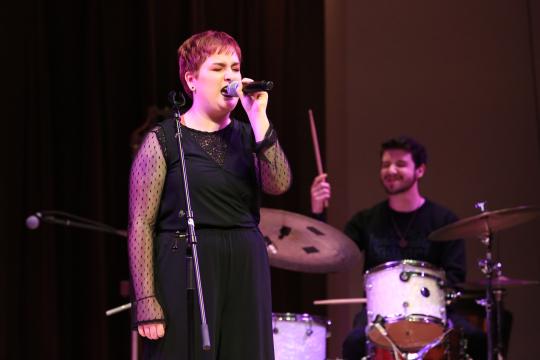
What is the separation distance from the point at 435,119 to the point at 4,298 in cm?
307

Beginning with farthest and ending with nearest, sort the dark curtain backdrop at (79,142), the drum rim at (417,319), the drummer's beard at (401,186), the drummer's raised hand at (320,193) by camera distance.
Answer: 1. the drummer's beard at (401,186)
2. the dark curtain backdrop at (79,142)
3. the drummer's raised hand at (320,193)
4. the drum rim at (417,319)

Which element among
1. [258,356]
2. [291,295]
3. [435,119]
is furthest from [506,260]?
[258,356]

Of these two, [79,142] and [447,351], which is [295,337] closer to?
[447,351]

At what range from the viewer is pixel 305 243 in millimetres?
4484

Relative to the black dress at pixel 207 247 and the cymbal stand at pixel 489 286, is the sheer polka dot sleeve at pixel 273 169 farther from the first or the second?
the cymbal stand at pixel 489 286

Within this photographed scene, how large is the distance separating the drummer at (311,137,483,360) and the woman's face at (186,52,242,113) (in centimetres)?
198

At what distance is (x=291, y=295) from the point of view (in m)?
5.63

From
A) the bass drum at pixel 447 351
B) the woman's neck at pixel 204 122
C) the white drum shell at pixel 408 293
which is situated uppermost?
the woman's neck at pixel 204 122

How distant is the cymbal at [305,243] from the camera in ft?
14.1

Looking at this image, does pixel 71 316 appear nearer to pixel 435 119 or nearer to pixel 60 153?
pixel 60 153

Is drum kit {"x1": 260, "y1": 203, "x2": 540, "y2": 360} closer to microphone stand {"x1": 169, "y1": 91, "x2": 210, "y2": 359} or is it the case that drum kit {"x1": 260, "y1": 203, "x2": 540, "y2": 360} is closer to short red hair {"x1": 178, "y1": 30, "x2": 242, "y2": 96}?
short red hair {"x1": 178, "y1": 30, "x2": 242, "y2": 96}

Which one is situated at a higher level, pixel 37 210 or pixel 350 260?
pixel 37 210

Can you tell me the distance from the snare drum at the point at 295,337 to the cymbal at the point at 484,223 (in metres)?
0.78

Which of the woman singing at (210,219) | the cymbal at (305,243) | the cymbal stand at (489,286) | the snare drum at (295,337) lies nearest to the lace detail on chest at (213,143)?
the woman singing at (210,219)
